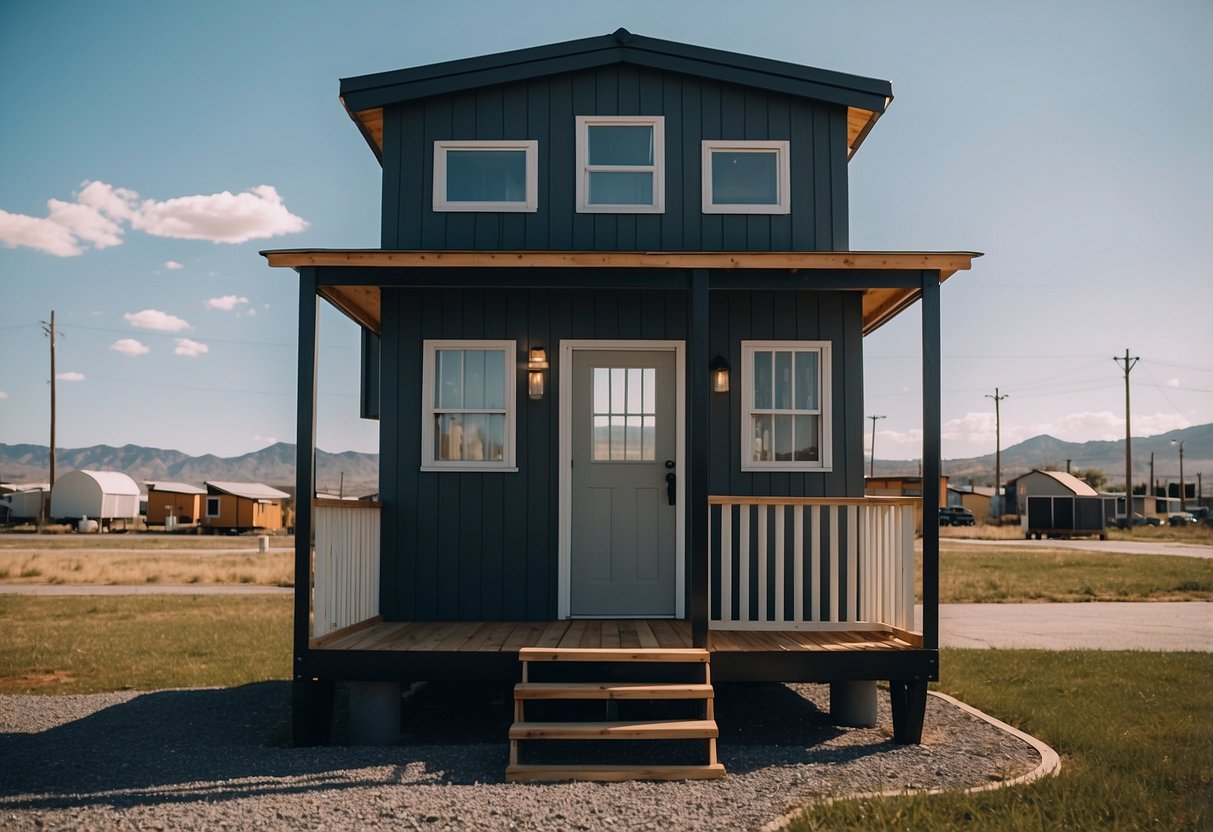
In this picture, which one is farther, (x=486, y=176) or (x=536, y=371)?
(x=486, y=176)

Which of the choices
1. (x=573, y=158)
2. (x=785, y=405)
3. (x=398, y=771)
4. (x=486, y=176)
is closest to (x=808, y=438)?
(x=785, y=405)

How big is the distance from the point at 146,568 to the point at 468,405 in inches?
668

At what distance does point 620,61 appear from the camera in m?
8.21

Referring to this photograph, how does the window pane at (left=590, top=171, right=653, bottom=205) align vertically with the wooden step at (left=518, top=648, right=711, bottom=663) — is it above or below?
above

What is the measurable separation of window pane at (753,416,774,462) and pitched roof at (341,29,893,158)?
266 centimetres

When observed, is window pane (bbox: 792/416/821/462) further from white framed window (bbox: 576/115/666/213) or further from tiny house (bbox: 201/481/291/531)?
tiny house (bbox: 201/481/291/531)

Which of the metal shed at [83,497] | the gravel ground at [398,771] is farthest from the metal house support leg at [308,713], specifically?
the metal shed at [83,497]

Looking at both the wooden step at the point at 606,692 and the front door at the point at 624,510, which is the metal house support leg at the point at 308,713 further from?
the front door at the point at 624,510

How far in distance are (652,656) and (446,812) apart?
1868 mm

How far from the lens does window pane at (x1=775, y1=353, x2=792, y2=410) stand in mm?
8078

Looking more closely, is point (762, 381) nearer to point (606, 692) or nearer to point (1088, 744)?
point (606, 692)

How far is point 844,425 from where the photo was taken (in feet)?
26.3

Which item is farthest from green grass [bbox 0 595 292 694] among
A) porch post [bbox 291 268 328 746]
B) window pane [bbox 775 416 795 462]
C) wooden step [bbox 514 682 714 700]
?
window pane [bbox 775 416 795 462]

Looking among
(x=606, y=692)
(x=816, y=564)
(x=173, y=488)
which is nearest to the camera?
(x=606, y=692)
